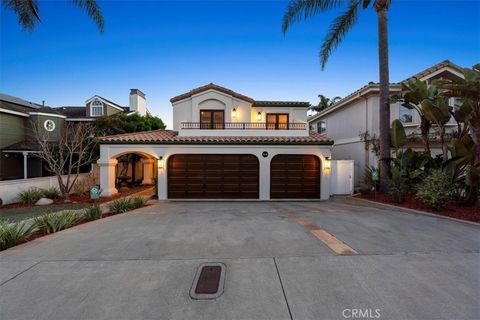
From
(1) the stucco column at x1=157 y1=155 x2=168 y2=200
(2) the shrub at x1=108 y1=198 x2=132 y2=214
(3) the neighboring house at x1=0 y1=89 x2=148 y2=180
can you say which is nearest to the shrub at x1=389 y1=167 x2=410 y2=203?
(1) the stucco column at x1=157 y1=155 x2=168 y2=200

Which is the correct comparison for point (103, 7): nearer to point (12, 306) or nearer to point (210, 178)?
point (210, 178)

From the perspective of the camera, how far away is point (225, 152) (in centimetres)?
1187

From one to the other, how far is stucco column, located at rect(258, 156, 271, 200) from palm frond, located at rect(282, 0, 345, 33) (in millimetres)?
7295

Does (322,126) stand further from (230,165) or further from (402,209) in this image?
(402,209)

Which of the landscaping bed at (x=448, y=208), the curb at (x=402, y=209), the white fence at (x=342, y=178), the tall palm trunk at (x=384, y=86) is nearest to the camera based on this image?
the curb at (x=402, y=209)

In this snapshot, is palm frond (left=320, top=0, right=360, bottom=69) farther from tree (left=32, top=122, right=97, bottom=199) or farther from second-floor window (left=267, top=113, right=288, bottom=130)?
tree (left=32, top=122, right=97, bottom=199)

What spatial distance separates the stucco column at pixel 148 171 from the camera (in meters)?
19.4

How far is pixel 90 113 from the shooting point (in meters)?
20.7

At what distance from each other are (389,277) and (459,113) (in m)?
8.63

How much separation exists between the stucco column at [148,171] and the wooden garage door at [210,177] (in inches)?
345

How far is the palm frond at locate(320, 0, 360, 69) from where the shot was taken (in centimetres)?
1149

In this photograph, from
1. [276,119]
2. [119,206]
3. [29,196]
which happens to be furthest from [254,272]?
[276,119]

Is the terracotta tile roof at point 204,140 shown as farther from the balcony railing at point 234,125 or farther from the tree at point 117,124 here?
the tree at point 117,124

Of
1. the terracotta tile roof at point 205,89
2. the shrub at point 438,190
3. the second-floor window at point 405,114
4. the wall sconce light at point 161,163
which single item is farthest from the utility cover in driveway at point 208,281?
the second-floor window at point 405,114
